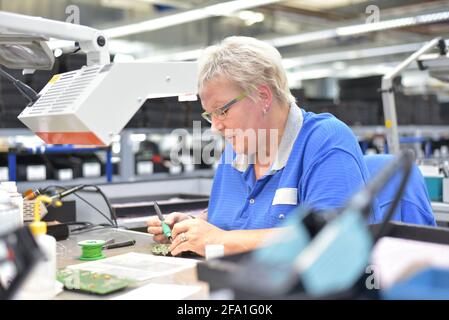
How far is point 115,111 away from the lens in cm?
103

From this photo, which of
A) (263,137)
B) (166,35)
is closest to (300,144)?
(263,137)

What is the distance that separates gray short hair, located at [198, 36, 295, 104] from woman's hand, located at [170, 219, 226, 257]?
0.36 metres

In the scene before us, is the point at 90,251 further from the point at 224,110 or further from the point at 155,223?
the point at 224,110

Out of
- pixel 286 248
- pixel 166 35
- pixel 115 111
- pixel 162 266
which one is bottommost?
pixel 162 266

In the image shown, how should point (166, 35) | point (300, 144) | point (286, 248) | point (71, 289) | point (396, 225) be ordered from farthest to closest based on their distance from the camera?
point (166, 35) → point (300, 144) → point (71, 289) → point (396, 225) → point (286, 248)

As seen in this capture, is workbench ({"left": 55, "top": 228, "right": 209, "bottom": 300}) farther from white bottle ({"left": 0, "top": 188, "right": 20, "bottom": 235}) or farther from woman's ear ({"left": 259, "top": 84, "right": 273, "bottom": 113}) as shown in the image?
woman's ear ({"left": 259, "top": 84, "right": 273, "bottom": 113})

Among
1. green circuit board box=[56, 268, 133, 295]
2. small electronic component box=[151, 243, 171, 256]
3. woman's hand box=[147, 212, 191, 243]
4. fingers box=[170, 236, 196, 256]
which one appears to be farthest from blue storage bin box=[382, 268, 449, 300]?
woman's hand box=[147, 212, 191, 243]

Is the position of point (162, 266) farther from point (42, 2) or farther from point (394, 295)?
point (42, 2)

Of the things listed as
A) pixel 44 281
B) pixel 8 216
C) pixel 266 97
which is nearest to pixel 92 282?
pixel 44 281

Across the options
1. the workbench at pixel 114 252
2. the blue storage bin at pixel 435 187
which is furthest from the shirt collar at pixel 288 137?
A: the blue storage bin at pixel 435 187

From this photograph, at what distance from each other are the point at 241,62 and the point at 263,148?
295 mm

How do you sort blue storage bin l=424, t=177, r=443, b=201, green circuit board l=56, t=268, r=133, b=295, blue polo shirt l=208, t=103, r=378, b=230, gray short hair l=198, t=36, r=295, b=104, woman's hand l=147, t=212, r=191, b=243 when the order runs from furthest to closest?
blue storage bin l=424, t=177, r=443, b=201 → woman's hand l=147, t=212, r=191, b=243 → gray short hair l=198, t=36, r=295, b=104 → blue polo shirt l=208, t=103, r=378, b=230 → green circuit board l=56, t=268, r=133, b=295

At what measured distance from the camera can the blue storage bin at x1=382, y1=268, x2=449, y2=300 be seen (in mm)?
606
